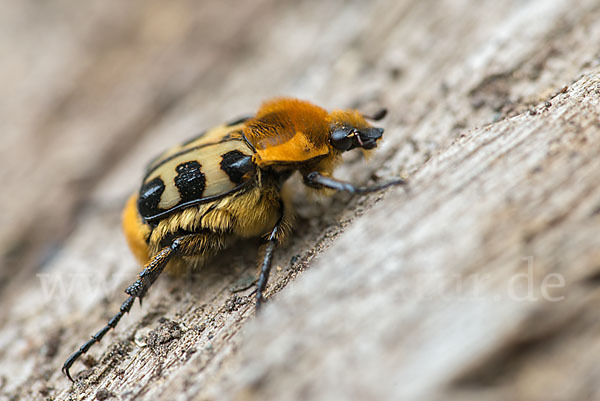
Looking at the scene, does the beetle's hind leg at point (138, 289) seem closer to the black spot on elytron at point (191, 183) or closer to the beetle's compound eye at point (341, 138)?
the black spot on elytron at point (191, 183)

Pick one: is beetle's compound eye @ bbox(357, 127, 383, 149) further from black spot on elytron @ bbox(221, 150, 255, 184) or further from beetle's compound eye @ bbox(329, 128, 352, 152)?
black spot on elytron @ bbox(221, 150, 255, 184)

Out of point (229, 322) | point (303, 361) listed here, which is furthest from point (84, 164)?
point (303, 361)

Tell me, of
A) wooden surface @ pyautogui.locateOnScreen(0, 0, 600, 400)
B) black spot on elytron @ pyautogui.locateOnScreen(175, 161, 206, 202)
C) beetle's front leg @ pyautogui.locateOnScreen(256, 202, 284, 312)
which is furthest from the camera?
black spot on elytron @ pyautogui.locateOnScreen(175, 161, 206, 202)

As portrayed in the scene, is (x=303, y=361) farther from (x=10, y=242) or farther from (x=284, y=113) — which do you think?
(x=10, y=242)

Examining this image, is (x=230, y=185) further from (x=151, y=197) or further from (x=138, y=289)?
(x=138, y=289)

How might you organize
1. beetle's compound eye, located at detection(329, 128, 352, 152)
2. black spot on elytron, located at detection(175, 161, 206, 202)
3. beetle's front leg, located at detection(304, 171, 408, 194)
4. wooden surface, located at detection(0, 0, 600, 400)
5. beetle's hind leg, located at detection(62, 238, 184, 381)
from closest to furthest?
1. wooden surface, located at detection(0, 0, 600, 400)
2. beetle's front leg, located at detection(304, 171, 408, 194)
3. beetle's hind leg, located at detection(62, 238, 184, 381)
4. black spot on elytron, located at detection(175, 161, 206, 202)
5. beetle's compound eye, located at detection(329, 128, 352, 152)

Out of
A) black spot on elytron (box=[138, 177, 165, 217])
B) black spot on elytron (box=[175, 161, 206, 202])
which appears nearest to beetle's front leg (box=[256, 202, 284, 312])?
black spot on elytron (box=[175, 161, 206, 202])

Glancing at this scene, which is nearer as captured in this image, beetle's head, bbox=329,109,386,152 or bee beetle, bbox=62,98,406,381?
bee beetle, bbox=62,98,406,381
